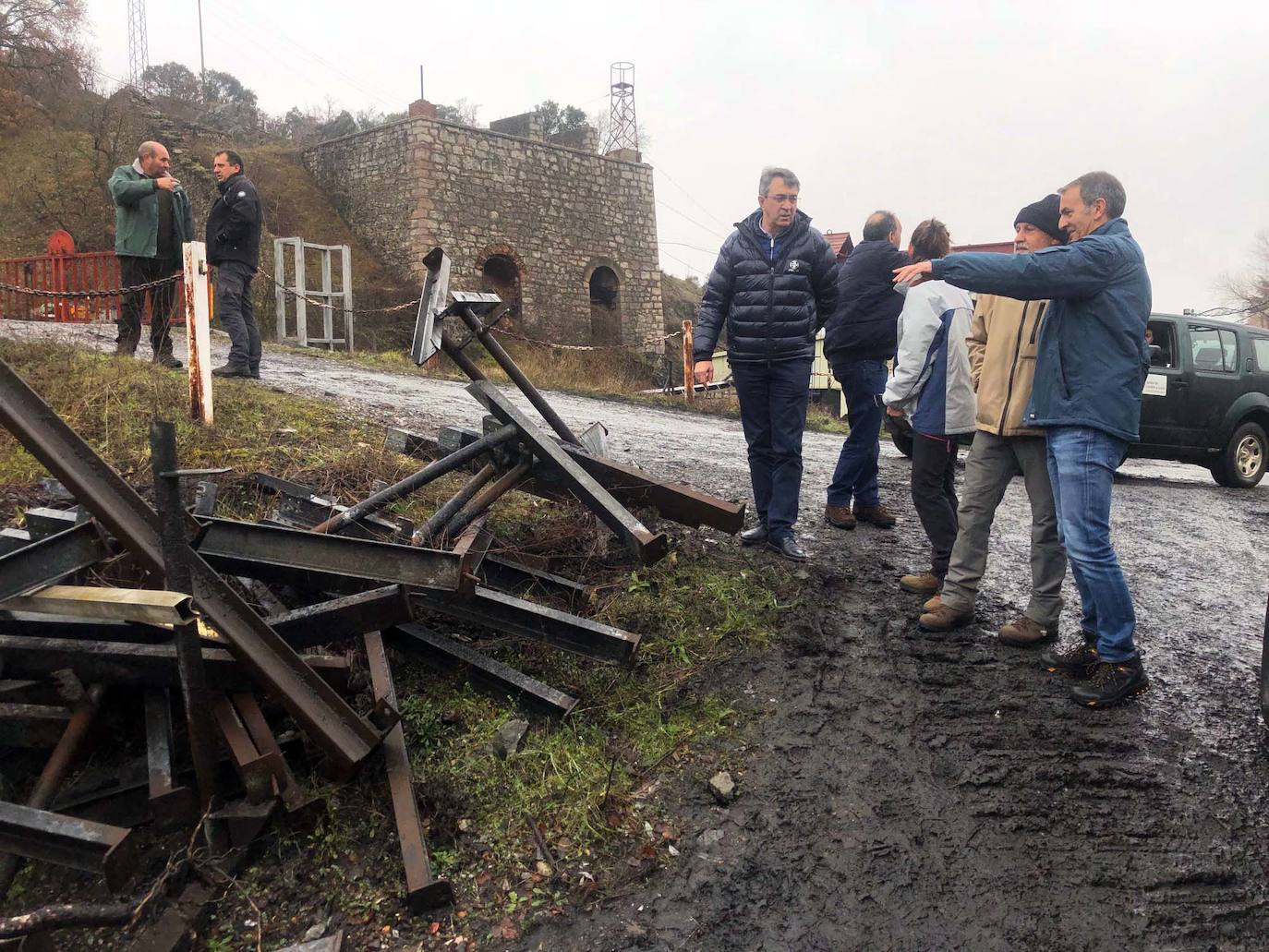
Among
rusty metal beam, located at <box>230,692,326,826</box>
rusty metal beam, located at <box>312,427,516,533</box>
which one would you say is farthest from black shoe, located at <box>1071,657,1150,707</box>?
rusty metal beam, located at <box>230,692,326,826</box>

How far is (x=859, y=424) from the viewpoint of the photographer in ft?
17.3

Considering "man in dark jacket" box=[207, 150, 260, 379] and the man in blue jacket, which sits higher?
"man in dark jacket" box=[207, 150, 260, 379]

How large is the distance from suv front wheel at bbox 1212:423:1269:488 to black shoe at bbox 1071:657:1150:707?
24.6ft

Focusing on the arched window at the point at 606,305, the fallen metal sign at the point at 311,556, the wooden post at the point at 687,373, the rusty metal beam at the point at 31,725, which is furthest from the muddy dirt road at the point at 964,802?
the arched window at the point at 606,305

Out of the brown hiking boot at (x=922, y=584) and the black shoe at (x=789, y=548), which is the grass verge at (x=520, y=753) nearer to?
the black shoe at (x=789, y=548)

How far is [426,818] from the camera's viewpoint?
9.34 ft

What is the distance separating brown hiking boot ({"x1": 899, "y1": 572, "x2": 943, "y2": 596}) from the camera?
14.3ft

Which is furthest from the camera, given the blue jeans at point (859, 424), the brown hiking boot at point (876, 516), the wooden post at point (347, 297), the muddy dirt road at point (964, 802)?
the wooden post at point (347, 297)

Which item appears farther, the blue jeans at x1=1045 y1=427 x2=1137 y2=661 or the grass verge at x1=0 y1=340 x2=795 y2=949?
the blue jeans at x1=1045 y1=427 x2=1137 y2=661

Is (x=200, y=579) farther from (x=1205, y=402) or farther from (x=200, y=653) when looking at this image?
(x=1205, y=402)

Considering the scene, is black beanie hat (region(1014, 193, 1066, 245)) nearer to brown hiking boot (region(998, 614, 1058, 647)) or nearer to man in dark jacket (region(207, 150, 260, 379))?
brown hiking boot (region(998, 614, 1058, 647))

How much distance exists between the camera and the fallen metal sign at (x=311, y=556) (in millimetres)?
3152

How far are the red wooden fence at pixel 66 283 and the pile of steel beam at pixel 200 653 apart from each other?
11.0 m

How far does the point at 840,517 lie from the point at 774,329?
142 cm
